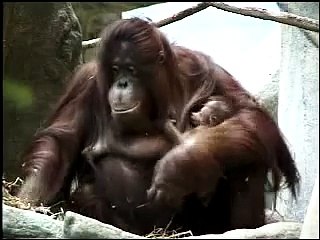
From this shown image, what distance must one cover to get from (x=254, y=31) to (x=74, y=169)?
6.80 ft

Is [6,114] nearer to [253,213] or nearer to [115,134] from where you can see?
[115,134]

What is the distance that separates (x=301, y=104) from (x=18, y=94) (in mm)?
1161

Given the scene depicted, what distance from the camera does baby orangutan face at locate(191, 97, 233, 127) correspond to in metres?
2.60

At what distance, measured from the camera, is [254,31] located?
15.1 feet

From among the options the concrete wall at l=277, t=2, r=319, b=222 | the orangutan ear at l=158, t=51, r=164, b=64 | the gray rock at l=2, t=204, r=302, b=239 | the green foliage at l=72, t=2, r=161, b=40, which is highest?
the orangutan ear at l=158, t=51, r=164, b=64

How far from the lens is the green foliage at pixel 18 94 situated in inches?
122

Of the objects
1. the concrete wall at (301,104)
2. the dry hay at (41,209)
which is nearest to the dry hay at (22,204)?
the dry hay at (41,209)

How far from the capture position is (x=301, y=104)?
338 centimetres

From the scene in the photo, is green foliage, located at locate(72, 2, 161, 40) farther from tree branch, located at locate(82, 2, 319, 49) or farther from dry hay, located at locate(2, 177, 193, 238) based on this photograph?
dry hay, located at locate(2, 177, 193, 238)

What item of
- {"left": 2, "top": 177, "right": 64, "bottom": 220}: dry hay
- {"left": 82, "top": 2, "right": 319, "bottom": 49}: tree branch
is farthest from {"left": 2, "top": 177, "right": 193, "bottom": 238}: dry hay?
{"left": 82, "top": 2, "right": 319, "bottom": 49}: tree branch

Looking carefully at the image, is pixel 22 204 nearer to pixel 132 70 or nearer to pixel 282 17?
pixel 132 70

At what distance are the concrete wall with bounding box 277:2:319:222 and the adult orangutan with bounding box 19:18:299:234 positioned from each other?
22.6 inches

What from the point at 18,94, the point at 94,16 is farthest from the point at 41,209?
the point at 94,16

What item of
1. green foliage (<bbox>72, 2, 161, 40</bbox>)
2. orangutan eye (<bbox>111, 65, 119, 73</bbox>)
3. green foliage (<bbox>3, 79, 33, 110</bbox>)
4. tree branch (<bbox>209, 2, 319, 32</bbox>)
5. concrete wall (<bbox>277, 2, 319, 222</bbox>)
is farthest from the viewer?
green foliage (<bbox>72, 2, 161, 40</bbox>)
